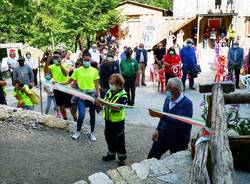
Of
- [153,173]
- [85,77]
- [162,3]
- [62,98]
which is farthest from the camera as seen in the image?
[162,3]

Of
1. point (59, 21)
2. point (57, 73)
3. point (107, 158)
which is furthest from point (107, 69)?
point (59, 21)

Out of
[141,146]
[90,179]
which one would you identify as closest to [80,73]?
[141,146]

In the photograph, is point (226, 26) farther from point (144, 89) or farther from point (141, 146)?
point (141, 146)

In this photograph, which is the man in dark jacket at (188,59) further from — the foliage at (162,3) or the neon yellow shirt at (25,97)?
the foliage at (162,3)

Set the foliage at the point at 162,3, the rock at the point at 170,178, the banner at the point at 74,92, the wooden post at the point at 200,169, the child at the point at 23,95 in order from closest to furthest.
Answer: the wooden post at the point at 200,169, the rock at the point at 170,178, the banner at the point at 74,92, the child at the point at 23,95, the foliage at the point at 162,3

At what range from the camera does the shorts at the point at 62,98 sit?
8445 mm

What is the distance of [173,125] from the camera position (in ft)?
16.7

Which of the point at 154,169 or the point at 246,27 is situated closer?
the point at 154,169

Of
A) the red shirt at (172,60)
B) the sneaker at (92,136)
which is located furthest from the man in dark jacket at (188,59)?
the sneaker at (92,136)

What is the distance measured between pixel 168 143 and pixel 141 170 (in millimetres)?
652

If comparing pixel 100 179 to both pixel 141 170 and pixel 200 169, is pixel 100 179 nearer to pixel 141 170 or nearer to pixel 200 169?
pixel 141 170

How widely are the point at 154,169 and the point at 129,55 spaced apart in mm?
5980

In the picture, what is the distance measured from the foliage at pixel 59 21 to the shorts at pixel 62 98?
1637cm

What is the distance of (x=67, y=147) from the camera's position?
7.14 metres
